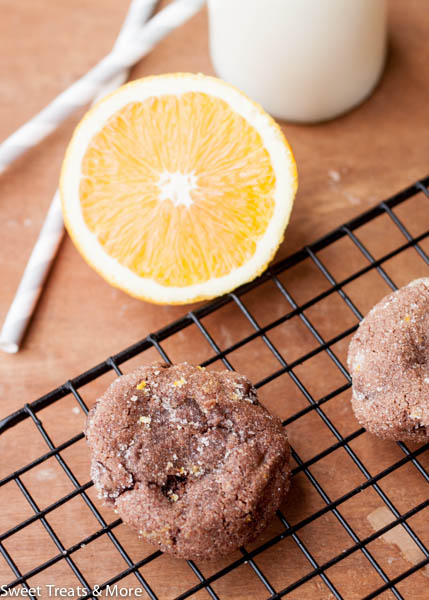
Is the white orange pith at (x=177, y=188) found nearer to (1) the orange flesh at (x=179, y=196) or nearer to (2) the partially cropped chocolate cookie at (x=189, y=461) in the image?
(1) the orange flesh at (x=179, y=196)

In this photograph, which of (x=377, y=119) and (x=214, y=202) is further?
(x=377, y=119)

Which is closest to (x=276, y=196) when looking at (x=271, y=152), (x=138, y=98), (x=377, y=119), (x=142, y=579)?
(x=271, y=152)

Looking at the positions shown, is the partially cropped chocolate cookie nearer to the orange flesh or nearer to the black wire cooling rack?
the black wire cooling rack

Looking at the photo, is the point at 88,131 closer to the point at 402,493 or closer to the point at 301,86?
the point at 301,86

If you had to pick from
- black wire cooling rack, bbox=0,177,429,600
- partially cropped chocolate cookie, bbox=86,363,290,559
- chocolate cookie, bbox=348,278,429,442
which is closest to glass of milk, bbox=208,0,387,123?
black wire cooling rack, bbox=0,177,429,600

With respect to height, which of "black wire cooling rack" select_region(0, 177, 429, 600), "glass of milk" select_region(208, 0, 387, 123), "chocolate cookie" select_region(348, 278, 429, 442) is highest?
"glass of milk" select_region(208, 0, 387, 123)

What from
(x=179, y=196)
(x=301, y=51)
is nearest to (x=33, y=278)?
(x=179, y=196)
